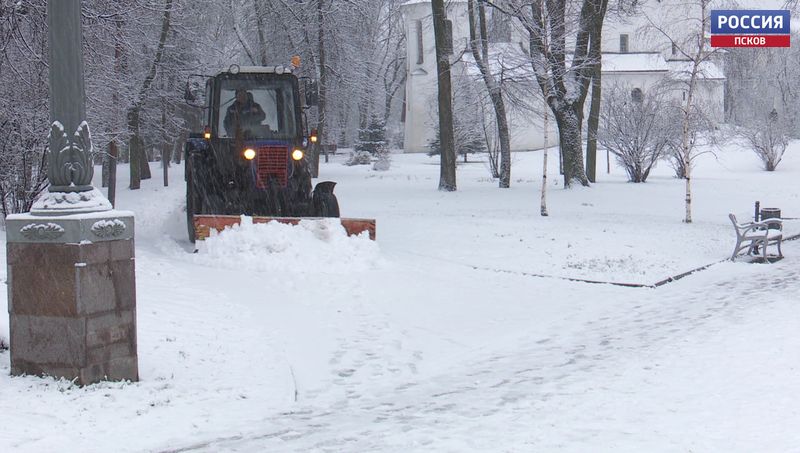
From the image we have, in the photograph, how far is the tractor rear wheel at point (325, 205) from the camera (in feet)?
43.1

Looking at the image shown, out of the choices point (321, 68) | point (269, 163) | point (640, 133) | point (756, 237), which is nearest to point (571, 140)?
point (640, 133)

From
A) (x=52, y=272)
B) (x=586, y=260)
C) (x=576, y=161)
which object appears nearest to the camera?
(x=52, y=272)

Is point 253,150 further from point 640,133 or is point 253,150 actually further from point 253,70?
point 640,133

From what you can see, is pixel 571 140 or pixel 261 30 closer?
pixel 571 140

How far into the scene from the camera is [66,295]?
577 cm

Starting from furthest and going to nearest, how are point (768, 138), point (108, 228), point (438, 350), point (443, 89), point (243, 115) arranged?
point (768, 138) → point (443, 89) → point (243, 115) → point (438, 350) → point (108, 228)

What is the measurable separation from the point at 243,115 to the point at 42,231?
814cm

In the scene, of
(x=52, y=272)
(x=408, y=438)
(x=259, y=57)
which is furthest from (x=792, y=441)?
(x=259, y=57)

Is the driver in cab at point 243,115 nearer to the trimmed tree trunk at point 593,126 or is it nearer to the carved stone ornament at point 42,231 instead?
the carved stone ornament at point 42,231

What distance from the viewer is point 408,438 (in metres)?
5.20

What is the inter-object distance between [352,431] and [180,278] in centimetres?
561

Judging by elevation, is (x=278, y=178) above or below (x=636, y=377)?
above

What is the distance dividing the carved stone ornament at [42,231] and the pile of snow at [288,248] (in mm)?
5378

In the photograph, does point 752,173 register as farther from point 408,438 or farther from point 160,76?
point 408,438
